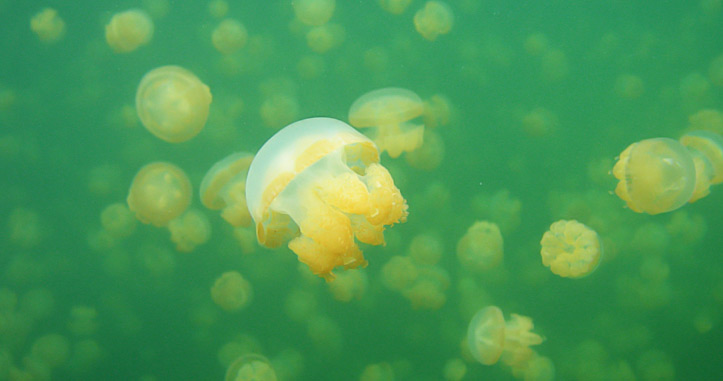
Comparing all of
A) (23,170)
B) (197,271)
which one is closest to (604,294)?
(197,271)

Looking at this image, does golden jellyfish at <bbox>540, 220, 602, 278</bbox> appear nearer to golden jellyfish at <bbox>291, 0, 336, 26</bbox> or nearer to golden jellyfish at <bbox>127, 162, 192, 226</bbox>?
golden jellyfish at <bbox>291, 0, 336, 26</bbox>

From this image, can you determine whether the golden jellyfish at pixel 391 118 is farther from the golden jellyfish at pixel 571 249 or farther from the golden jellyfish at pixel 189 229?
the golden jellyfish at pixel 189 229

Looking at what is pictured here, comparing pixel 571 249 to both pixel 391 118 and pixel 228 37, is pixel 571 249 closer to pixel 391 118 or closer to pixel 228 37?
pixel 391 118

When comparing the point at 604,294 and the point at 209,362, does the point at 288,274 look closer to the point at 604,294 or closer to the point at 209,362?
the point at 209,362

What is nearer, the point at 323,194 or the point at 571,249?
the point at 323,194

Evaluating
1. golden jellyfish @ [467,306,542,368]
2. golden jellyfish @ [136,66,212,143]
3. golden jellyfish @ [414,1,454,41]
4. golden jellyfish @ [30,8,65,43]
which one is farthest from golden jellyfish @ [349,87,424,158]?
golden jellyfish @ [30,8,65,43]

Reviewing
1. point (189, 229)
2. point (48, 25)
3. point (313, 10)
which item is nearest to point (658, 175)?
point (313, 10)
